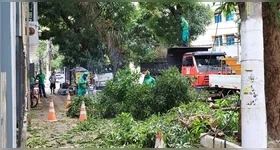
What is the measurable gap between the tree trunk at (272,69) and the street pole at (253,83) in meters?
2.40

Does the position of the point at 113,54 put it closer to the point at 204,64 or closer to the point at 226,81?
the point at 204,64

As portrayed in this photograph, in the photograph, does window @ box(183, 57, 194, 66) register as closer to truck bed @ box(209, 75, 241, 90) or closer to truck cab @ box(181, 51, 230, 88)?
truck cab @ box(181, 51, 230, 88)

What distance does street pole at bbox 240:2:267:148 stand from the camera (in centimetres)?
353

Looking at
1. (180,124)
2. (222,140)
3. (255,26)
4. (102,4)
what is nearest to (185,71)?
(102,4)

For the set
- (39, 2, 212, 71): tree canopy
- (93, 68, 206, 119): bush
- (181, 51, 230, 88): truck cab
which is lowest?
(93, 68, 206, 119): bush

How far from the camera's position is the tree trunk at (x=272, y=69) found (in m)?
5.79

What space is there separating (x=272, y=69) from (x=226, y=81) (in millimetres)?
8180

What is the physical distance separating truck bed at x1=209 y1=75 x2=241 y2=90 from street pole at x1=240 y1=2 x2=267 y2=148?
32.2ft

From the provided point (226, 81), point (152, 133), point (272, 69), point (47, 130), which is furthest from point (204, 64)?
point (272, 69)

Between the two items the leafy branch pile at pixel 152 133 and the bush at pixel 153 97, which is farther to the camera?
→ the bush at pixel 153 97

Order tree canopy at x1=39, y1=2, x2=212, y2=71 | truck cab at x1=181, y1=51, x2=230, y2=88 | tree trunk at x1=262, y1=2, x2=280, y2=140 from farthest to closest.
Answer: truck cab at x1=181, y1=51, x2=230, y2=88, tree canopy at x1=39, y1=2, x2=212, y2=71, tree trunk at x1=262, y1=2, x2=280, y2=140

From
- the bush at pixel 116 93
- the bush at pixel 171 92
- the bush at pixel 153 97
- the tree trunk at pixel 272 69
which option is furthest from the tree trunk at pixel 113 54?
the tree trunk at pixel 272 69

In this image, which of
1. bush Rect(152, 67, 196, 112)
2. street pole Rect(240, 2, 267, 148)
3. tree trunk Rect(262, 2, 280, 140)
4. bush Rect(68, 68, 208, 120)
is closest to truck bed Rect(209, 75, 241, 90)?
bush Rect(68, 68, 208, 120)

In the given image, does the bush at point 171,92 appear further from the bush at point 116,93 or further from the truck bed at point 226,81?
the truck bed at point 226,81
